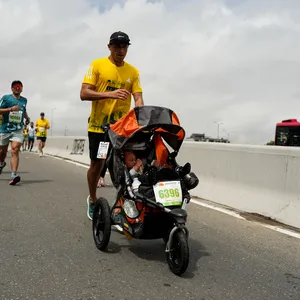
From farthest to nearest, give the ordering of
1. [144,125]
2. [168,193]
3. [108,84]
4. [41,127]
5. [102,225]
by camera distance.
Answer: [41,127] < [108,84] < [102,225] < [144,125] < [168,193]

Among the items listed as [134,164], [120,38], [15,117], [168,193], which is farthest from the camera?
[15,117]

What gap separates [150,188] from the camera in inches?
151

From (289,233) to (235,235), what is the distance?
2.29ft

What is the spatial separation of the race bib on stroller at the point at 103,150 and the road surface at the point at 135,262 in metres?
0.91

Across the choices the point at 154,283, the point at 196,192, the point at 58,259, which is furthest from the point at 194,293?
the point at 196,192

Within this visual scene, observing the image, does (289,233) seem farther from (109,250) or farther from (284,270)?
(109,250)

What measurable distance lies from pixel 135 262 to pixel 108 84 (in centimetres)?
209

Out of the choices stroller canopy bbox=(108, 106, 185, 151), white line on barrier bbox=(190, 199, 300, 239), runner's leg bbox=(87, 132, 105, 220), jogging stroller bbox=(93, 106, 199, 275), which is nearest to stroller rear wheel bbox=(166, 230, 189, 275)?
jogging stroller bbox=(93, 106, 199, 275)

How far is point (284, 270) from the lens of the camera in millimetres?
3939

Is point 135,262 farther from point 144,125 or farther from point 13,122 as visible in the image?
point 13,122

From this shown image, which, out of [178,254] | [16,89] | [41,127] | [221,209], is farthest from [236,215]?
[41,127]

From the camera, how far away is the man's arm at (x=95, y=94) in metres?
4.52

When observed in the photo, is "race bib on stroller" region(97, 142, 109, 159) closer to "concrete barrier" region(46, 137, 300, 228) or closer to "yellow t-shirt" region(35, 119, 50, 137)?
"concrete barrier" region(46, 137, 300, 228)

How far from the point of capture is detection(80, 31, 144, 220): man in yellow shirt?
4.79 meters
